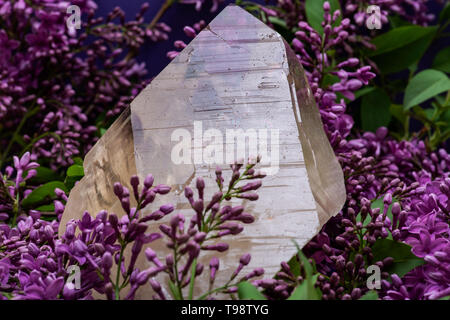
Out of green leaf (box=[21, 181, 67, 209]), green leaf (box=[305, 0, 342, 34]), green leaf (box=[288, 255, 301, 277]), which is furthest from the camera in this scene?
green leaf (box=[305, 0, 342, 34])

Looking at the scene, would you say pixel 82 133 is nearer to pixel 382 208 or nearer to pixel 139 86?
pixel 139 86

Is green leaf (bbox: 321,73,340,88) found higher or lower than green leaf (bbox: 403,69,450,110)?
higher

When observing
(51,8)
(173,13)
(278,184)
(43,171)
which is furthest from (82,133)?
(278,184)

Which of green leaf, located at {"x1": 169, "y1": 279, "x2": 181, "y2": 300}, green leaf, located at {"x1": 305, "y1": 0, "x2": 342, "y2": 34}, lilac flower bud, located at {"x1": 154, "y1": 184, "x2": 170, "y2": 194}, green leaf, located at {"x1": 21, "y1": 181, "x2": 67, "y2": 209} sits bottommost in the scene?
green leaf, located at {"x1": 21, "y1": 181, "x2": 67, "y2": 209}

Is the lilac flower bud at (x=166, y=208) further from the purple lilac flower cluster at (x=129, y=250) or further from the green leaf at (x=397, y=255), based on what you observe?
the green leaf at (x=397, y=255)

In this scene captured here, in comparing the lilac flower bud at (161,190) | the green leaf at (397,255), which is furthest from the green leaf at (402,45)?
the lilac flower bud at (161,190)

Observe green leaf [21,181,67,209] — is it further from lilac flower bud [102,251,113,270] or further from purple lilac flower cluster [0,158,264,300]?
lilac flower bud [102,251,113,270]

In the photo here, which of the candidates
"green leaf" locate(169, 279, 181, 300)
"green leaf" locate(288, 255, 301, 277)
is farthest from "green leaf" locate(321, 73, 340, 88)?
"green leaf" locate(169, 279, 181, 300)

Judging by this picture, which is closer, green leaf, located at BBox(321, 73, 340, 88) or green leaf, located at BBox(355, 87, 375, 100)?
green leaf, located at BBox(321, 73, 340, 88)
